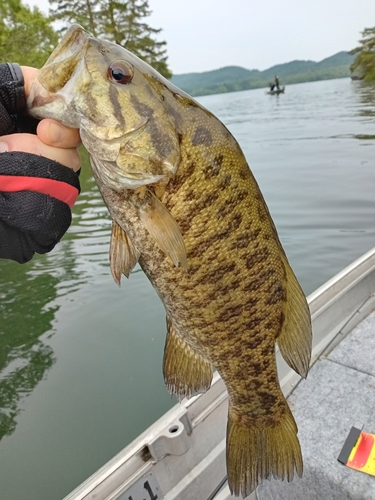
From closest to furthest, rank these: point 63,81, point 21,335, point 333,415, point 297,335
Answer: point 63,81, point 297,335, point 333,415, point 21,335

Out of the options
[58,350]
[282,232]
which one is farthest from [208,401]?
[282,232]

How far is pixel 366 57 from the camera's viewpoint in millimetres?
60188

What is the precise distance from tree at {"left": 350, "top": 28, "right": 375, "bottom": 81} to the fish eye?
206 ft

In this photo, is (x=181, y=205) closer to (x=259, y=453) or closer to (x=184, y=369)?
(x=184, y=369)

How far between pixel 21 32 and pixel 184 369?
29.5 metres

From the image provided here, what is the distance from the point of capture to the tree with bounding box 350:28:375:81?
58.5m

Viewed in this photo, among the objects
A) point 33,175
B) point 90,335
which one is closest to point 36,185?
point 33,175

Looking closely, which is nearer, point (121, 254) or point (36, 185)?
point (36, 185)

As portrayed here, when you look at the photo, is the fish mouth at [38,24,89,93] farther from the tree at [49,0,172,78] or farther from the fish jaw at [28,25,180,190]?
the tree at [49,0,172,78]

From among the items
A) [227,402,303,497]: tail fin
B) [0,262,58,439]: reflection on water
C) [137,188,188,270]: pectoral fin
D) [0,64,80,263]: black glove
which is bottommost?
[0,262,58,439]: reflection on water

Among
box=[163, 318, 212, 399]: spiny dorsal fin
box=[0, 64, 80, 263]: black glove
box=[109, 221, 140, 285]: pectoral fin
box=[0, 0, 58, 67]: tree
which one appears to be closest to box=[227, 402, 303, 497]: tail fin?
box=[163, 318, 212, 399]: spiny dorsal fin

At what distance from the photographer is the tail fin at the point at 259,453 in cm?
165

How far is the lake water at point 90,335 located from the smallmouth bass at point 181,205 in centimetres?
264

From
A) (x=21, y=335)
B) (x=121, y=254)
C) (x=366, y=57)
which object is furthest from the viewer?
(x=366, y=57)
